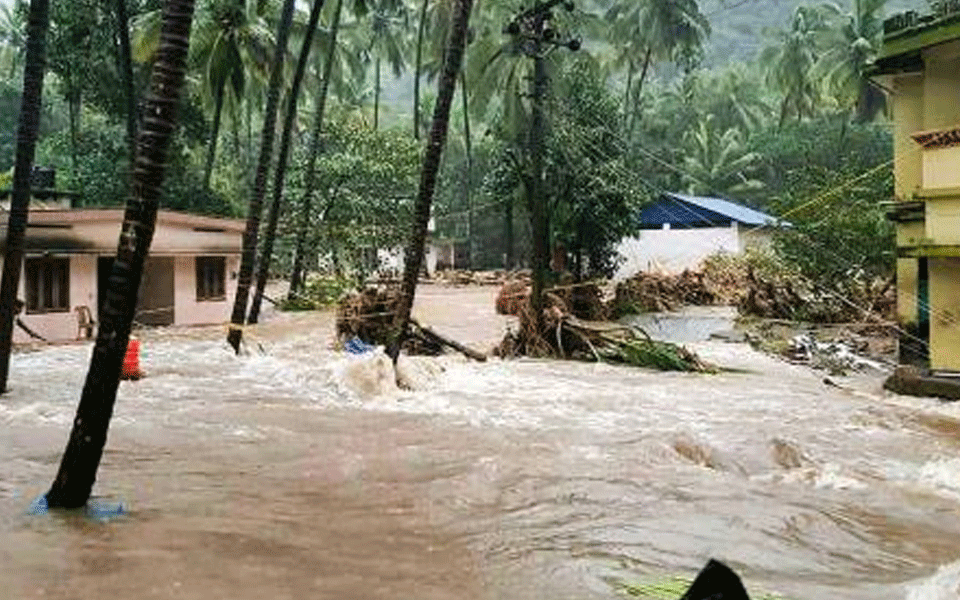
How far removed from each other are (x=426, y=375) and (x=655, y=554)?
415 inches

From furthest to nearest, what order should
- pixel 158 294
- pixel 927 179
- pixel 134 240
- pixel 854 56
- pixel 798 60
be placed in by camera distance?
pixel 798 60, pixel 854 56, pixel 158 294, pixel 927 179, pixel 134 240

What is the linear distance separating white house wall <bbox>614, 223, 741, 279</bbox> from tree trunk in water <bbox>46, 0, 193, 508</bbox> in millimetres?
37141

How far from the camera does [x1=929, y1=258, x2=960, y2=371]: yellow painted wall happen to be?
714 inches

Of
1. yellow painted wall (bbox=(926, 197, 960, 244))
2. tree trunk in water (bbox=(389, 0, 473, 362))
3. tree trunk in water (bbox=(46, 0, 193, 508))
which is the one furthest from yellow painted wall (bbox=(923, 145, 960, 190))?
tree trunk in water (bbox=(46, 0, 193, 508))

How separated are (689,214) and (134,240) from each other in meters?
39.3

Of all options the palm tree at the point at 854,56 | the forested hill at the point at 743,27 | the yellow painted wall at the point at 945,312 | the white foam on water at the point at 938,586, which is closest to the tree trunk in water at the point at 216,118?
the yellow painted wall at the point at 945,312

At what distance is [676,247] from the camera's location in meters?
45.6

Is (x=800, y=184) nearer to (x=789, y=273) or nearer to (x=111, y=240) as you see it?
(x=789, y=273)

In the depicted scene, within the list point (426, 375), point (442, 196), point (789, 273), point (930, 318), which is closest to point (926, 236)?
point (930, 318)

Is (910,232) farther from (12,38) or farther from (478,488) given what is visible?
(12,38)

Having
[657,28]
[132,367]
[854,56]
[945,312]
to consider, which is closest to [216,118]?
[132,367]

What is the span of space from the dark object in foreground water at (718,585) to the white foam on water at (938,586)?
284 cm

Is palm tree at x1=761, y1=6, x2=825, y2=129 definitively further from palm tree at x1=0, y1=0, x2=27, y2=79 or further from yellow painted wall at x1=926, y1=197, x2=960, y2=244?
yellow painted wall at x1=926, y1=197, x2=960, y2=244

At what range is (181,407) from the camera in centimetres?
1540
